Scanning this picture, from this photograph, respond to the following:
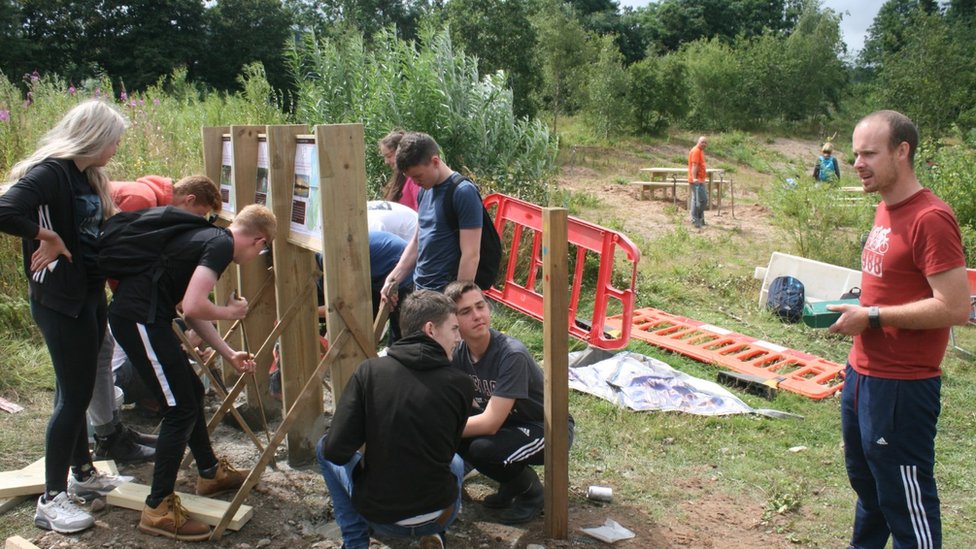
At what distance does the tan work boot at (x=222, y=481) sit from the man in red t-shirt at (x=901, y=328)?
282 cm

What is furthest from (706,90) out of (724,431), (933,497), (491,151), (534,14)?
(933,497)

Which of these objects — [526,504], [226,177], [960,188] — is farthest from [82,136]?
[960,188]

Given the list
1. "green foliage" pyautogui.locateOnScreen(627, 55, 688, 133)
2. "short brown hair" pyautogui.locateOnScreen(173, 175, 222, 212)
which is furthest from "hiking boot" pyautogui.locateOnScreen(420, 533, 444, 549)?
"green foliage" pyautogui.locateOnScreen(627, 55, 688, 133)

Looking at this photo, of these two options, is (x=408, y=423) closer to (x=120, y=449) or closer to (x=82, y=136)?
(x=82, y=136)

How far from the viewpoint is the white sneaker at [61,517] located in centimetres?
344

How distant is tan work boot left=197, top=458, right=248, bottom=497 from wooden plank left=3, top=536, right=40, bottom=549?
0.74 m

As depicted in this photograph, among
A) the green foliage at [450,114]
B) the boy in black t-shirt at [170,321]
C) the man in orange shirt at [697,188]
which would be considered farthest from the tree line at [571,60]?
the boy in black t-shirt at [170,321]

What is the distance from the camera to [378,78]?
8.70 metres

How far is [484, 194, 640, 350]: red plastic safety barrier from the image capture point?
20.9 ft

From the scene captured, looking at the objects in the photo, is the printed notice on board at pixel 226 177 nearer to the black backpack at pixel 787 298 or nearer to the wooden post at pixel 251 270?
the wooden post at pixel 251 270

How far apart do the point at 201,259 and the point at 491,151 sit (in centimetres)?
566

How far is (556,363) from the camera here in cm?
328

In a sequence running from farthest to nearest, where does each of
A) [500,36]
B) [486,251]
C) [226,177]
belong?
[500,36] < [226,177] < [486,251]

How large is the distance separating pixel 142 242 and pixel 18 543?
54.8 inches
